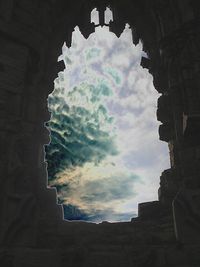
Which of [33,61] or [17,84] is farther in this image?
[33,61]

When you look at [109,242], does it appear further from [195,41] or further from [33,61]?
[195,41]

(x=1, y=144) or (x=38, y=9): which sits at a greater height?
(x=38, y=9)

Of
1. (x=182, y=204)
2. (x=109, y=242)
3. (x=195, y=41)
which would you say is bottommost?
(x=109, y=242)

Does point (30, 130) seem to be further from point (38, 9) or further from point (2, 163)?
point (38, 9)

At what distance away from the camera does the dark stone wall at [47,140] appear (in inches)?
203

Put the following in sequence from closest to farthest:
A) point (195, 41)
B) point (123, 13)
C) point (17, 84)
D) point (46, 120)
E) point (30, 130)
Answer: point (17, 84) → point (30, 130) → point (195, 41) → point (46, 120) → point (123, 13)

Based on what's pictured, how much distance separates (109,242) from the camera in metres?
5.76

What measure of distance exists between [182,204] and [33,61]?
424 centimetres

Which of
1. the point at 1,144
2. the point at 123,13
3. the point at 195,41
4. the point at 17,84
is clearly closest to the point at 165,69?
the point at 195,41

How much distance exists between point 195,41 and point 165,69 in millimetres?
1074

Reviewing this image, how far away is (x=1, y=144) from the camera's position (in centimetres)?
604

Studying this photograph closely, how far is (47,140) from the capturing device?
8.27 metres

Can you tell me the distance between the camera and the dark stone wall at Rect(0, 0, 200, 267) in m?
5.16

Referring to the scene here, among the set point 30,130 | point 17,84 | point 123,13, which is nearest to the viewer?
point 17,84
